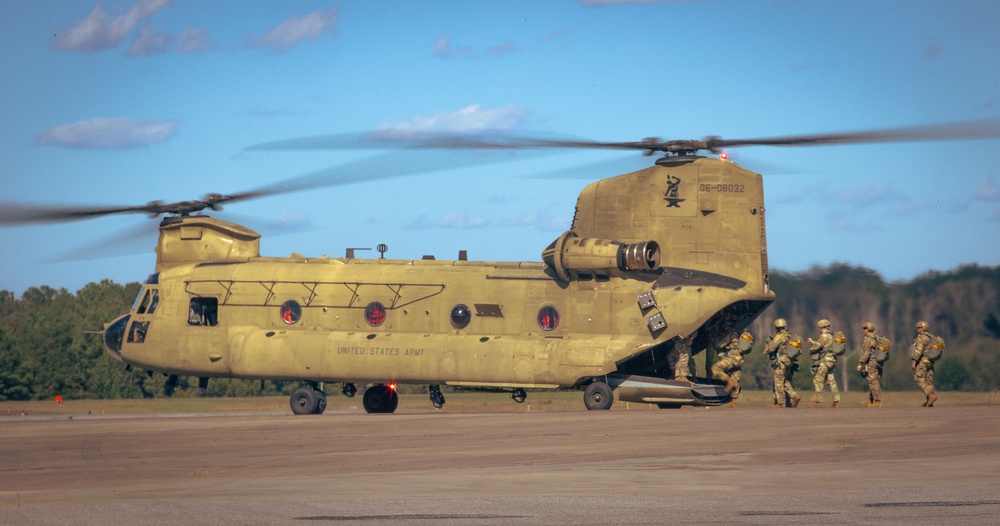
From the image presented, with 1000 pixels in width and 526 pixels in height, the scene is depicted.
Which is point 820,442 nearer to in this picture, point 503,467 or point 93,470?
point 503,467

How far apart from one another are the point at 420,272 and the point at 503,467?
50.6 ft

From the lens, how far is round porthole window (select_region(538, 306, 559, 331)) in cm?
3023

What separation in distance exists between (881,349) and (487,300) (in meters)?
9.50

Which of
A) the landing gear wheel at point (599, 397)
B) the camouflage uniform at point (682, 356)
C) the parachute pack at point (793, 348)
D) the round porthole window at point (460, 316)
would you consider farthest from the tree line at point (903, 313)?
the round porthole window at point (460, 316)

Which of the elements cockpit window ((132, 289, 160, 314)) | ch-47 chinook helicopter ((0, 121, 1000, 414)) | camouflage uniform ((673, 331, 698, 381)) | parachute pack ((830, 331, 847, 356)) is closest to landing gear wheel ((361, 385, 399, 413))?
ch-47 chinook helicopter ((0, 121, 1000, 414))

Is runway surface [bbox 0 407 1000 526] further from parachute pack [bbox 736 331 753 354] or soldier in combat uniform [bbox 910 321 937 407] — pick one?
parachute pack [bbox 736 331 753 354]

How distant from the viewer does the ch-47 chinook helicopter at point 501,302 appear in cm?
2933

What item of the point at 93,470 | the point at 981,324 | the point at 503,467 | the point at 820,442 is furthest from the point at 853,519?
the point at 981,324

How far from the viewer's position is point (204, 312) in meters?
33.5

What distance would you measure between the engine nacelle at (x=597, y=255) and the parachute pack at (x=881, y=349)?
216 inches

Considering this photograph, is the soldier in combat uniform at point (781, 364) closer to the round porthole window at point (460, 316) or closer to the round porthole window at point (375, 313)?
the round porthole window at point (460, 316)

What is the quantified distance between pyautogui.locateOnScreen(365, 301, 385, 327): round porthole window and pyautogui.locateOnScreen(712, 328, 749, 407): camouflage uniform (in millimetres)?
8577

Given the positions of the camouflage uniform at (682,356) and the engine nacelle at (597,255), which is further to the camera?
the camouflage uniform at (682,356)

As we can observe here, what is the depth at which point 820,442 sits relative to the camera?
746 inches
